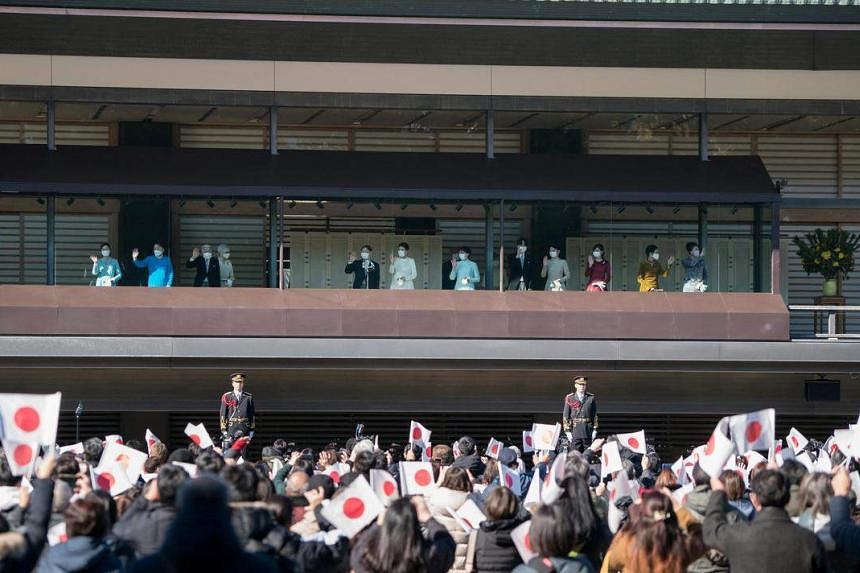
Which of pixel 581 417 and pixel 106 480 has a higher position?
pixel 106 480

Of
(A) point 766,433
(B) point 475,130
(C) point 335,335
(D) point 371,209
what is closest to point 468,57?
(B) point 475,130

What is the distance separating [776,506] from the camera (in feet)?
28.2

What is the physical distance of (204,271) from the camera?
27719 millimetres

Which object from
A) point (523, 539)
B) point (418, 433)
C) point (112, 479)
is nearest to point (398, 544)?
point (523, 539)

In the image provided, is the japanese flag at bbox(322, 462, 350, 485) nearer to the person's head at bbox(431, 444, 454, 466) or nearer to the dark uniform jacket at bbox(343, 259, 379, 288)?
the person's head at bbox(431, 444, 454, 466)

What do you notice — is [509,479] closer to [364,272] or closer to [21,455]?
[21,455]

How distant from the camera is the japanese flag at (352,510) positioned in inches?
367

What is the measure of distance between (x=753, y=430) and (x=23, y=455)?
553cm

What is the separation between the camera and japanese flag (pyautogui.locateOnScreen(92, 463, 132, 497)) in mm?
11928

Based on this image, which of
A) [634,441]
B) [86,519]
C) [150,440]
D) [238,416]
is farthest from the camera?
[238,416]

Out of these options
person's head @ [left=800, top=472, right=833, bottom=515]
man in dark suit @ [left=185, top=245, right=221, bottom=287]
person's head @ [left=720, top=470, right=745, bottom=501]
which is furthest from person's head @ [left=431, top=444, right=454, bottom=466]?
man in dark suit @ [left=185, top=245, right=221, bottom=287]

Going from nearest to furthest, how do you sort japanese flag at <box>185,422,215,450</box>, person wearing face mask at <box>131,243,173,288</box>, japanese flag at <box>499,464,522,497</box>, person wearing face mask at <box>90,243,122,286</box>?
japanese flag at <box>499,464,522,497</box> < japanese flag at <box>185,422,215,450</box> < person wearing face mask at <box>131,243,173,288</box> < person wearing face mask at <box>90,243,122,286</box>

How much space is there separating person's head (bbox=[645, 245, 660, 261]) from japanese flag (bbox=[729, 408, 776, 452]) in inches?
629

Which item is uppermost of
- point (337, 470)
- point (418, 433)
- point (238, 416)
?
point (337, 470)
